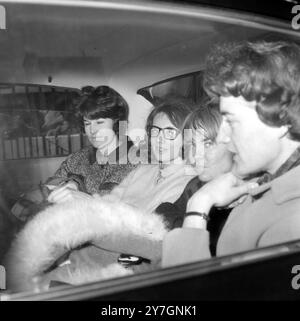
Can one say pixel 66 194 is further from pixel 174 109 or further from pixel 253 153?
pixel 253 153

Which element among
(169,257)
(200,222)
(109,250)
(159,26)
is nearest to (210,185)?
(200,222)

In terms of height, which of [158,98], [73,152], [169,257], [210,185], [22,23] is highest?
[22,23]

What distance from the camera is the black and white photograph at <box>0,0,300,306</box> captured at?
194cm

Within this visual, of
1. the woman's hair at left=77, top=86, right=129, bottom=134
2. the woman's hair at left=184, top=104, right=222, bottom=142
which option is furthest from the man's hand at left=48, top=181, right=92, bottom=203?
the woman's hair at left=184, top=104, right=222, bottom=142

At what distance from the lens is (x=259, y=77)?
208cm

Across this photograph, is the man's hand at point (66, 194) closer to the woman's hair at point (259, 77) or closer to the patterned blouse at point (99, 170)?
the patterned blouse at point (99, 170)

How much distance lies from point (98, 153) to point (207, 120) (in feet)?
1.50

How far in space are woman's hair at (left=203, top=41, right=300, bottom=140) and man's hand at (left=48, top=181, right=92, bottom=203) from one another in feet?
2.14

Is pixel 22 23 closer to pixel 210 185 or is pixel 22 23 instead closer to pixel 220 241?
pixel 210 185

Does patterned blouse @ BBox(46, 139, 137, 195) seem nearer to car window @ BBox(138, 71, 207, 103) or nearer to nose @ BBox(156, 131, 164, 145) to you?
nose @ BBox(156, 131, 164, 145)

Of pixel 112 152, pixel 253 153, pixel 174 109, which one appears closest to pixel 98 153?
pixel 112 152

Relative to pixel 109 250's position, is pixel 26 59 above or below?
above

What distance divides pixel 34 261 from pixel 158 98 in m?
0.81

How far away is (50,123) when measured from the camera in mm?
1958
